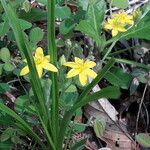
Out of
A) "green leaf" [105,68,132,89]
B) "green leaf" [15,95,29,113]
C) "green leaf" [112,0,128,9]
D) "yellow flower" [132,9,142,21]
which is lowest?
"green leaf" [15,95,29,113]

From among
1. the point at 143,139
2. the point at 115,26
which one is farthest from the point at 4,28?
the point at 143,139

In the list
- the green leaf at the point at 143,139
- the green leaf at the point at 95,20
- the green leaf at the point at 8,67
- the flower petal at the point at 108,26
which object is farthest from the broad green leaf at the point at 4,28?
the green leaf at the point at 143,139

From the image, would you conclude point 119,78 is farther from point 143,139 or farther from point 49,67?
point 49,67

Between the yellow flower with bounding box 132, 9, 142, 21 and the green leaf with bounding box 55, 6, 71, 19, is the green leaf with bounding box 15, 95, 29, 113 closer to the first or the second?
the green leaf with bounding box 55, 6, 71, 19

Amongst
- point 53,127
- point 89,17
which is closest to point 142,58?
point 89,17

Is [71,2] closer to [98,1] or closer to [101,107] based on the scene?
[98,1]

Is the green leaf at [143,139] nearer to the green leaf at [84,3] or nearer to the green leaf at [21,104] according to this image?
the green leaf at [21,104]

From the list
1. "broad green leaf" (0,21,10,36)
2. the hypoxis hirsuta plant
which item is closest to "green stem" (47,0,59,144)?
the hypoxis hirsuta plant

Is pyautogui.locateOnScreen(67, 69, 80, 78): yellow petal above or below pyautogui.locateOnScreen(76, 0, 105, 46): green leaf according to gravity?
below
